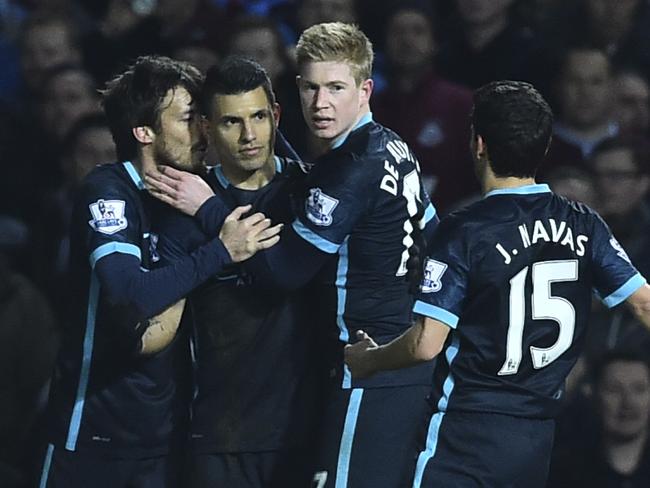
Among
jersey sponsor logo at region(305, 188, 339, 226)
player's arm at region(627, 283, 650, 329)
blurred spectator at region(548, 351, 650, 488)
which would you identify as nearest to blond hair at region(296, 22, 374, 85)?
jersey sponsor logo at region(305, 188, 339, 226)

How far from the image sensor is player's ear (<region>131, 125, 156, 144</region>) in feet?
20.1

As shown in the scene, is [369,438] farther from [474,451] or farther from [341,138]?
[341,138]

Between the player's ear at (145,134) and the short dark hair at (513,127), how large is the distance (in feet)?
4.16

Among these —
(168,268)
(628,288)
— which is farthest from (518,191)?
(168,268)

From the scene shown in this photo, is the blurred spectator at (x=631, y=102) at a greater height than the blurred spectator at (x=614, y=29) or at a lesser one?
lesser

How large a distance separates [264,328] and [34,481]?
102 inches

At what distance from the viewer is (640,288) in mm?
5566

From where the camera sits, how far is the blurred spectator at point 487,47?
952 cm

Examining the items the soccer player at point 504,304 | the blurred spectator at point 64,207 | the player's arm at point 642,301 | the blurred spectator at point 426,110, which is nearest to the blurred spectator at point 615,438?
the blurred spectator at point 426,110

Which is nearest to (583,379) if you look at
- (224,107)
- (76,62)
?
(224,107)

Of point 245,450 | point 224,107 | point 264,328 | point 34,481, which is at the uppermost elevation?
point 224,107

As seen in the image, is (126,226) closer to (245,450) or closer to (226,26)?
(245,450)

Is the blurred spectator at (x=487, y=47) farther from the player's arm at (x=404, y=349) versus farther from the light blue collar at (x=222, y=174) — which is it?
the player's arm at (x=404, y=349)

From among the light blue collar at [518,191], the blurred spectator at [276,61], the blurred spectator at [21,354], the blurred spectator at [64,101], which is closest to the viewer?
the light blue collar at [518,191]
